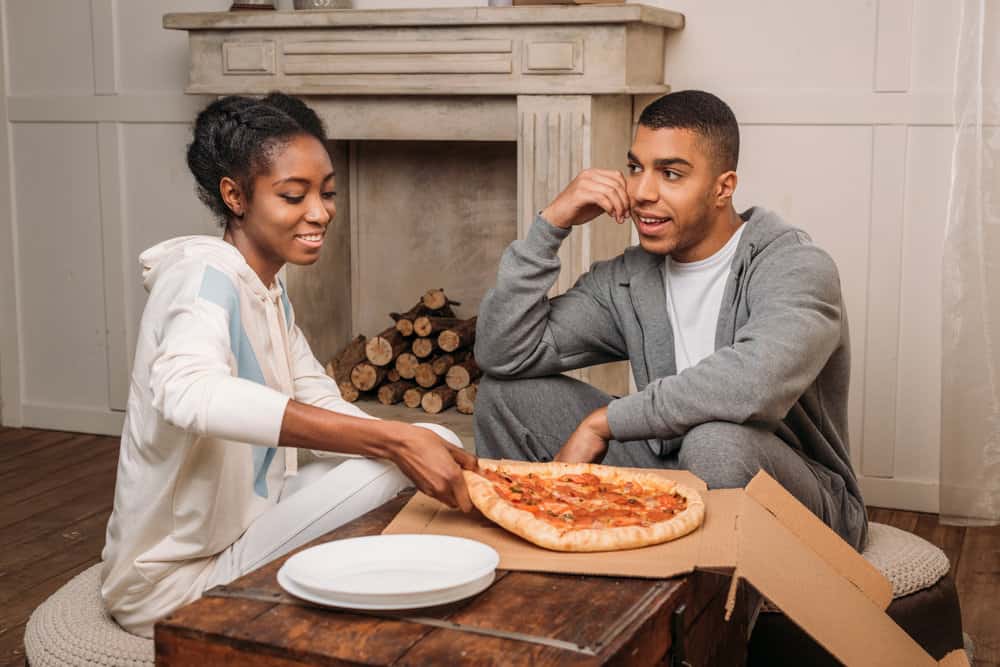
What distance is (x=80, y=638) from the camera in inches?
78.0

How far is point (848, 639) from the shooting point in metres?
1.64

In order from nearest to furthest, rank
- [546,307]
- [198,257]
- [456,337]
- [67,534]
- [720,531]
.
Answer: [720,531] < [198,257] < [546,307] < [67,534] < [456,337]

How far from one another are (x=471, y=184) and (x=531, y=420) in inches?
66.3

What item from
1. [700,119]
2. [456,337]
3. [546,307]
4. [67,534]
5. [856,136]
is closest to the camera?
[700,119]

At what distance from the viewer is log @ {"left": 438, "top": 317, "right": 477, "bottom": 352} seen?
161 inches

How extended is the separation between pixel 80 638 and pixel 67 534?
1433 millimetres

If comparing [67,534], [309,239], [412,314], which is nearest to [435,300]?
[412,314]

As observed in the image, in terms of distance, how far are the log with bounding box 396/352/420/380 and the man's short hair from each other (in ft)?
6.15

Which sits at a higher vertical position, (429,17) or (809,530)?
(429,17)

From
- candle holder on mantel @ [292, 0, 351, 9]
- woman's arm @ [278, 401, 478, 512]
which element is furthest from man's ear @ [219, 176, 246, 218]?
candle holder on mantel @ [292, 0, 351, 9]

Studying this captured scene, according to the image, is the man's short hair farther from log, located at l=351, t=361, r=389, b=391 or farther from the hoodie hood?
log, located at l=351, t=361, r=389, b=391

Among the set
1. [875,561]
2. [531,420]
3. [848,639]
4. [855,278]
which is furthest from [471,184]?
[848,639]

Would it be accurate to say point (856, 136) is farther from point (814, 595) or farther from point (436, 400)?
point (814, 595)

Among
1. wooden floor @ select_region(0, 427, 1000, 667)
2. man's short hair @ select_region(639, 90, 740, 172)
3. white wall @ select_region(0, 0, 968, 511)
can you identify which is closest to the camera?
man's short hair @ select_region(639, 90, 740, 172)
